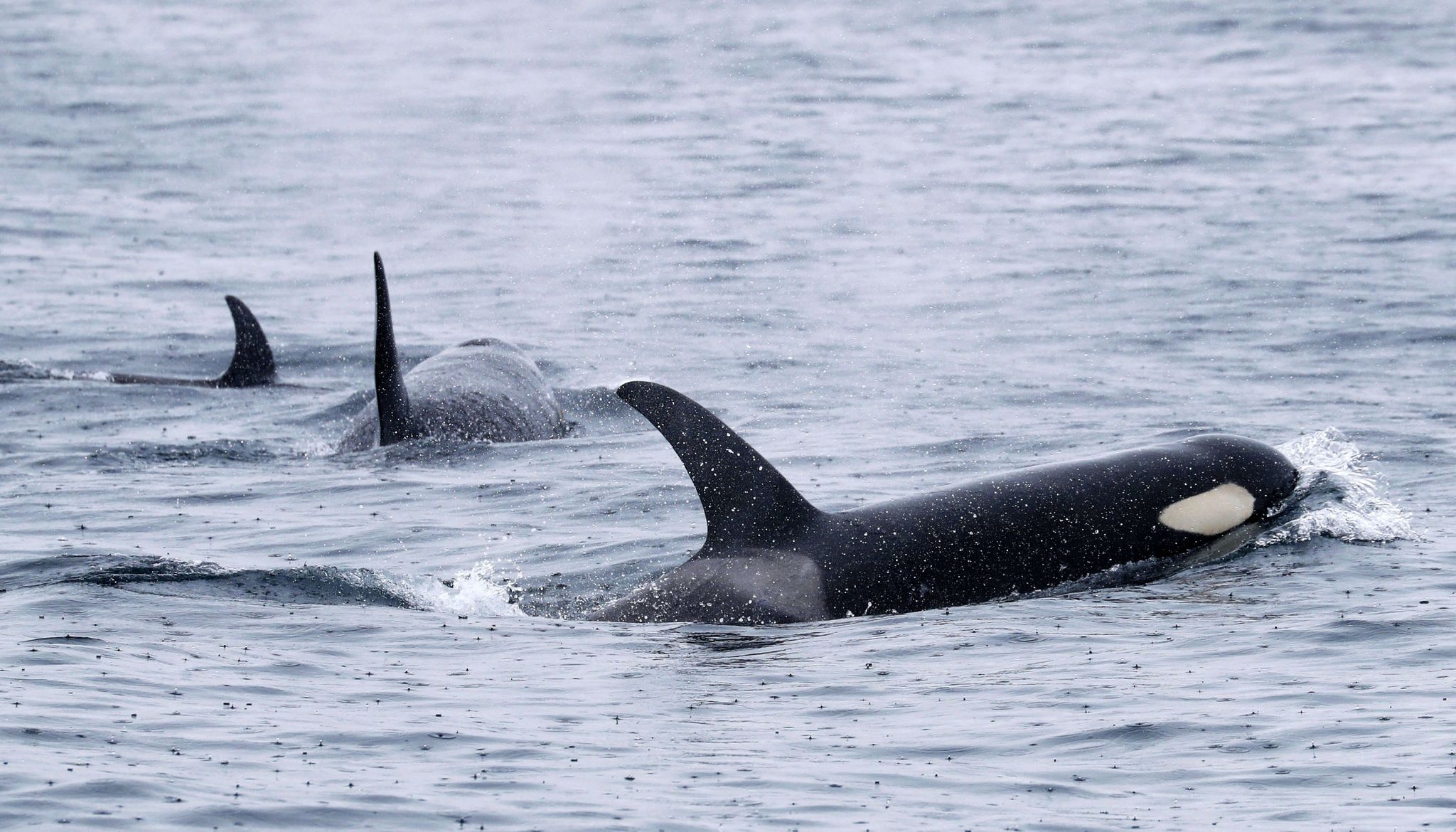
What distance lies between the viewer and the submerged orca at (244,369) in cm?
Answer: 1723

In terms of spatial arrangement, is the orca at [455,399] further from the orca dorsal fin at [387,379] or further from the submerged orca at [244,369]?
the submerged orca at [244,369]

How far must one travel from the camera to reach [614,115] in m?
35.2

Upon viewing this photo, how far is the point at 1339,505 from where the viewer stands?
10.7 metres

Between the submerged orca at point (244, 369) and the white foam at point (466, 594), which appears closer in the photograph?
the white foam at point (466, 594)

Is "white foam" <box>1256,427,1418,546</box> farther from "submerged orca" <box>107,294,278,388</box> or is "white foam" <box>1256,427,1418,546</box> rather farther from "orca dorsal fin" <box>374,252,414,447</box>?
"submerged orca" <box>107,294,278,388</box>

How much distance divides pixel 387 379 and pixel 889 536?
561 centimetres

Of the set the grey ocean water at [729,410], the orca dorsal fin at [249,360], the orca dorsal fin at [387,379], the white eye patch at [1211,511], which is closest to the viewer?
the grey ocean water at [729,410]

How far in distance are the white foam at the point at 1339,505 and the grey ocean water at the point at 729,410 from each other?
4 centimetres

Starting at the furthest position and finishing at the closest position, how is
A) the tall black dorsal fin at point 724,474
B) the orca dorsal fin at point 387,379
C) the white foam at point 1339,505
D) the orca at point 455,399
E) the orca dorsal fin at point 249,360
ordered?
the orca dorsal fin at point 249,360
the orca at point 455,399
the orca dorsal fin at point 387,379
the white foam at point 1339,505
the tall black dorsal fin at point 724,474

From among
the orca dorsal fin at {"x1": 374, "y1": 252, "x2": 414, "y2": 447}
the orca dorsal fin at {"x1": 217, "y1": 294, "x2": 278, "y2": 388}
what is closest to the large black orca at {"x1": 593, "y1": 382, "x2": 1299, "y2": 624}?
the orca dorsal fin at {"x1": 374, "y1": 252, "x2": 414, "y2": 447}

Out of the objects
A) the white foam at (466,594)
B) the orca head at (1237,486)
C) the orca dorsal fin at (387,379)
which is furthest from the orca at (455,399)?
the orca head at (1237,486)

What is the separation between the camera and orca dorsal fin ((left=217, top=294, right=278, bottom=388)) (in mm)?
17203

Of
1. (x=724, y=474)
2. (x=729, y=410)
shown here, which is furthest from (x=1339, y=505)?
(x=729, y=410)

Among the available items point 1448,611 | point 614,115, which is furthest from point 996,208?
point 1448,611
